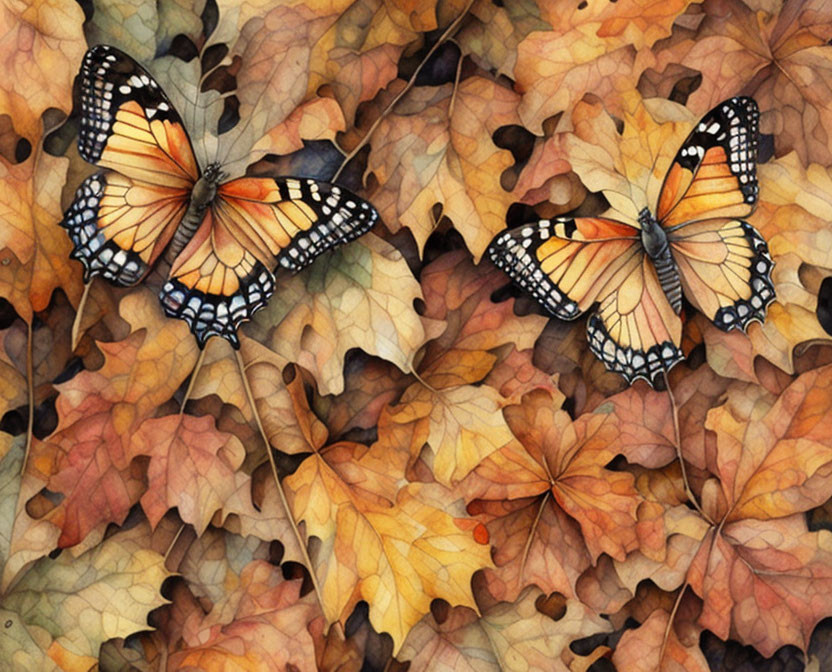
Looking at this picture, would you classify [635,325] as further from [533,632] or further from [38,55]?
[38,55]

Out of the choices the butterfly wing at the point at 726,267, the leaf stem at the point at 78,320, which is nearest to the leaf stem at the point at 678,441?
the butterfly wing at the point at 726,267

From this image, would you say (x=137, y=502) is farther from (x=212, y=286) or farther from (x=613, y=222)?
(x=613, y=222)

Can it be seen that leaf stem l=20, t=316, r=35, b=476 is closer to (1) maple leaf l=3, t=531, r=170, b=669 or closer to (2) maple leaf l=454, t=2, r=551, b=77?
(1) maple leaf l=3, t=531, r=170, b=669

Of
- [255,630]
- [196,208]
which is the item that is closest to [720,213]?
[196,208]

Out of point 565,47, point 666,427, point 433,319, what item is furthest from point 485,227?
point 666,427

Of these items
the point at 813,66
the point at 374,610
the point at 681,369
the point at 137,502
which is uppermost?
the point at 813,66

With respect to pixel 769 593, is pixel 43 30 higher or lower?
higher

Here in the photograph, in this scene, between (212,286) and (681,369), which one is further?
(681,369)
